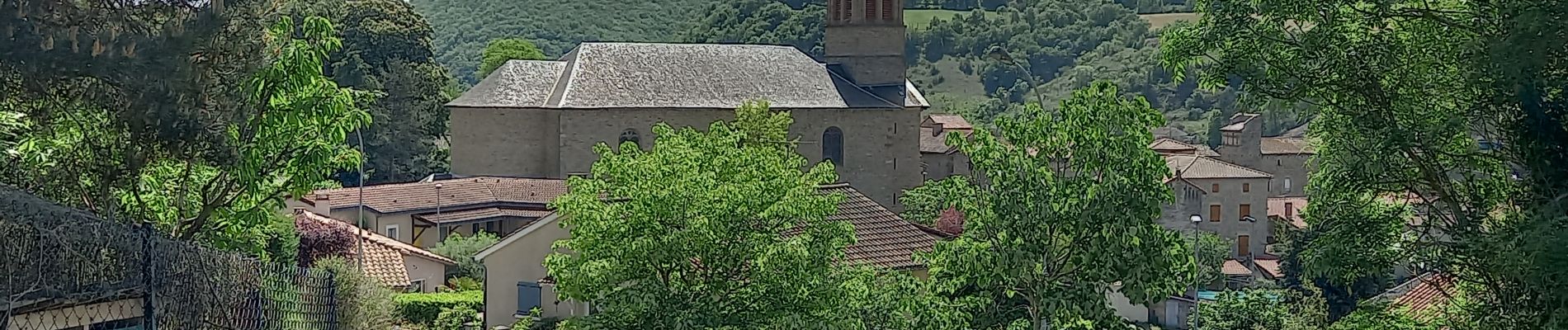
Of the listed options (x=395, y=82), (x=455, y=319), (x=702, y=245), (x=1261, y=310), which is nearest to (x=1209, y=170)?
(x=1261, y=310)

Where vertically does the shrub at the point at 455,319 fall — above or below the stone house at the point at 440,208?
below

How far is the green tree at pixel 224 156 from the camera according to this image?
7801mm

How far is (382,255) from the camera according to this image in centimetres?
2792

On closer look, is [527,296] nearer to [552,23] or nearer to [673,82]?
[673,82]

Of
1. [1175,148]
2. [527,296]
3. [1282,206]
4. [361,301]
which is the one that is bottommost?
[527,296]

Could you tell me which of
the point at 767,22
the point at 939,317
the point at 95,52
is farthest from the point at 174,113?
the point at 767,22

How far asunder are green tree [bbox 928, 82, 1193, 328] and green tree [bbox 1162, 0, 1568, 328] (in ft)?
7.75

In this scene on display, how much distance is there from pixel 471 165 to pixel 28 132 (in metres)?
39.1

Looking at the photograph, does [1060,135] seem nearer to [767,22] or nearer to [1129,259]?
[1129,259]

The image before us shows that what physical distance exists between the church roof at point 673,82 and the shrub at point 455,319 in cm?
1837

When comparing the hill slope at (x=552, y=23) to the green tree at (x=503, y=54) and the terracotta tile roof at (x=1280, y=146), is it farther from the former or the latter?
the terracotta tile roof at (x=1280, y=146)

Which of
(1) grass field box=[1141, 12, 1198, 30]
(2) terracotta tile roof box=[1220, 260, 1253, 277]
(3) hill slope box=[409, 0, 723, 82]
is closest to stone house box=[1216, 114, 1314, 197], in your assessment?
(2) terracotta tile roof box=[1220, 260, 1253, 277]

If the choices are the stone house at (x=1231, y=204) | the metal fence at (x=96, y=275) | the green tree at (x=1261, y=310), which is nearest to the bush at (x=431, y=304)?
the green tree at (x=1261, y=310)

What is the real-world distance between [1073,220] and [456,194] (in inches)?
1299
